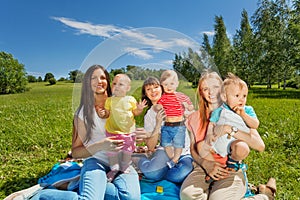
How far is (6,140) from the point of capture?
531 centimetres

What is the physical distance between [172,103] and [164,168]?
0.72m

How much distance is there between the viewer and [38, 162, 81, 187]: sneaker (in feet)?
9.51

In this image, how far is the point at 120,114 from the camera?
237 cm

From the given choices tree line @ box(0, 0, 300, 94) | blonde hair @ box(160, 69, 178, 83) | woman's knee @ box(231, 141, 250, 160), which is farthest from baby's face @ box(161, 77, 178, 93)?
tree line @ box(0, 0, 300, 94)

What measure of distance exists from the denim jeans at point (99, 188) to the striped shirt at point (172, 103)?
70cm

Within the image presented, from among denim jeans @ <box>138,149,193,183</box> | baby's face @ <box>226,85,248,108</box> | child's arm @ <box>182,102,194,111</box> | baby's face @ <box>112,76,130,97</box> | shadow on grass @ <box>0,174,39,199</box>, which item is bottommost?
shadow on grass @ <box>0,174,39,199</box>

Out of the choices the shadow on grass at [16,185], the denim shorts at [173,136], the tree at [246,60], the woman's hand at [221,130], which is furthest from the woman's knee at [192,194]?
the tree at [246,60]

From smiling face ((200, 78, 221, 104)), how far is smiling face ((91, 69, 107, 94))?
2.63ft

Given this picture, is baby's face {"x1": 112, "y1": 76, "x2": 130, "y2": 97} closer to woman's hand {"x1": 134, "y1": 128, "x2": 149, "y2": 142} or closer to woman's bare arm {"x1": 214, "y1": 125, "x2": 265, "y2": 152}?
woman's hand {"x1": 134, "y1": 128, "x2": 149, "y2": 142}

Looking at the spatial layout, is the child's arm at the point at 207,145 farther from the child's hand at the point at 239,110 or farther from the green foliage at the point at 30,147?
the green foliage at the point at 30,147

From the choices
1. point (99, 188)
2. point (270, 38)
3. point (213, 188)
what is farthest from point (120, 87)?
point (270, 38)

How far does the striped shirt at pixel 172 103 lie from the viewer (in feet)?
7.86

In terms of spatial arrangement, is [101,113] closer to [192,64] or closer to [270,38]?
[192,64]

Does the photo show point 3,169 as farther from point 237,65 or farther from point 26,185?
point 237,65
